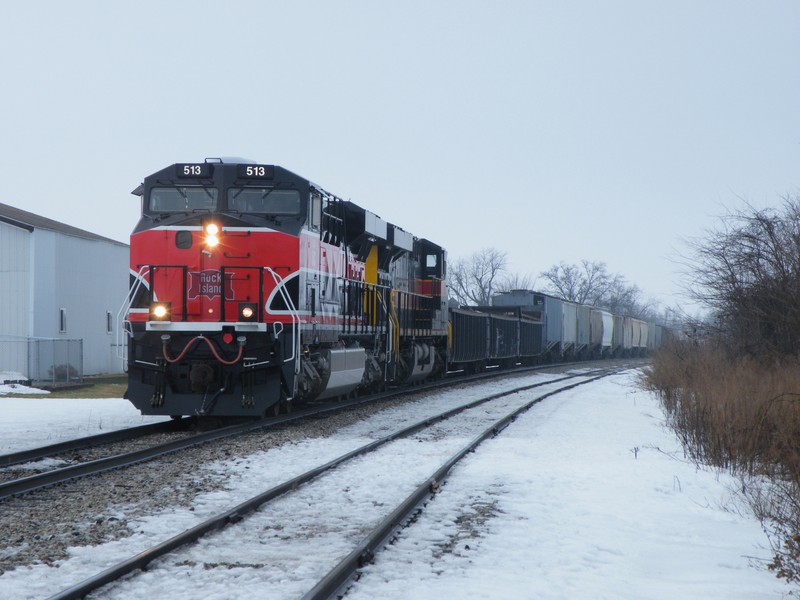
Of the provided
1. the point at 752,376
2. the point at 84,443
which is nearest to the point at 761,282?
the point at 752,376

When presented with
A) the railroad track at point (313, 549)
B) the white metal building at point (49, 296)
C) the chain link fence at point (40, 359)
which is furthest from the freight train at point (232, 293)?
the white metal building at point (49, 296)

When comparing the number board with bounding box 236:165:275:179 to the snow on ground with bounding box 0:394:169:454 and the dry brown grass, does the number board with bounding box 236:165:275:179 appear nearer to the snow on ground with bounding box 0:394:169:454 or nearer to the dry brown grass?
the snow on ground with bounding box 0:394:169:454

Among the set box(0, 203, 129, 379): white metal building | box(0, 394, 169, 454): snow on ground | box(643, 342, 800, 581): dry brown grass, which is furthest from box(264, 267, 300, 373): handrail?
box(0, 203, 129, 379): white metal building

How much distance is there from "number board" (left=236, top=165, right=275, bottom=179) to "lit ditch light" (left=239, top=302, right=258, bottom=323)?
6.29 ft

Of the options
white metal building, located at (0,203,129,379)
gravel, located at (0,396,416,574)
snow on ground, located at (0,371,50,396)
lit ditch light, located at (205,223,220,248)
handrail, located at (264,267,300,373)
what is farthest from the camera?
white metal building, located at (0,203,129,379)

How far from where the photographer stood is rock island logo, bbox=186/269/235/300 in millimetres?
12781

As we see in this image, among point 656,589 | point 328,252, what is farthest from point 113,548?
point 328,252

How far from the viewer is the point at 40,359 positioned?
27.2 m

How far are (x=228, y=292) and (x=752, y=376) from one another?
715cm

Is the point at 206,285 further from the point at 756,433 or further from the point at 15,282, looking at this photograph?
the point at 15,282

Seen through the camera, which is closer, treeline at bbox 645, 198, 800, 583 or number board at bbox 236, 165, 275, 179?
treeline at bbox 645, 198, 800, 583

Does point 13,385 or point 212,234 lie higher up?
point 212,234

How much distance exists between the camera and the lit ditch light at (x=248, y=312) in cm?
1252

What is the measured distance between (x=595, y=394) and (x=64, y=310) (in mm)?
17370
